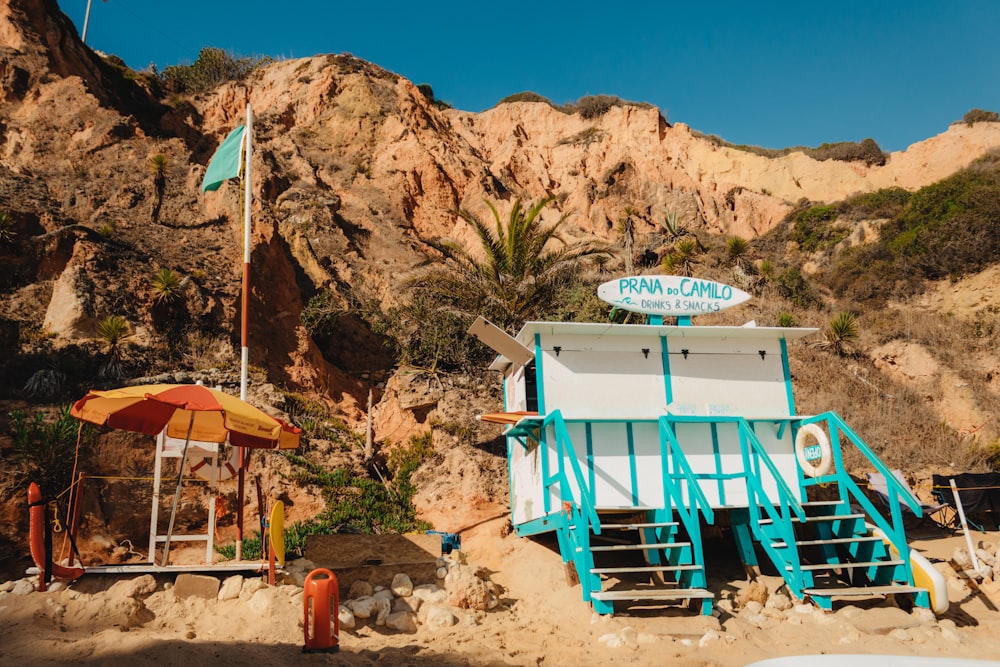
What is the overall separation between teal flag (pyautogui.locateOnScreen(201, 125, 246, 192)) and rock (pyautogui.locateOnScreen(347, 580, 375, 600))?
831cm

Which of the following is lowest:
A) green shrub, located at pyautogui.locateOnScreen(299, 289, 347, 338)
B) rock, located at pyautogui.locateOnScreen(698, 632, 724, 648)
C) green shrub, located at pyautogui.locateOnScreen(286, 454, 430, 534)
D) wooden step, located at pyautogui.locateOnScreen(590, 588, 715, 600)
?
rock, located at pyautogui.locateOnScreen(698, 632, 724, 648)

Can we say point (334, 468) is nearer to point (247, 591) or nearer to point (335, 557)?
point (335, 557)

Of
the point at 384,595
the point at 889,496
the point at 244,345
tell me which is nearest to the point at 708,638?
the point at 889,496

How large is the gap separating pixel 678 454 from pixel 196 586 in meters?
7.06

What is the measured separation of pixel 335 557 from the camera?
1131cm

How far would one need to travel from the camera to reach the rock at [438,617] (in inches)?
361

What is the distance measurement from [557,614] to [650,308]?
18.5ft

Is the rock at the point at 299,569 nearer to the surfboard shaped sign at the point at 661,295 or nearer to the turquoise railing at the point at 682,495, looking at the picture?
the turquoise railing at the point at 682,495

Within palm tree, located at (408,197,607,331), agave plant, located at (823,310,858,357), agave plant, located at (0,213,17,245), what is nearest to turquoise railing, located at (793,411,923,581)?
palm tree, located at (408,197,607,331)

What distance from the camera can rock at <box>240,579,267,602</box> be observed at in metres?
8.73

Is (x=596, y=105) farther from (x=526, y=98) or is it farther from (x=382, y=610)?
(x=382, y=610)

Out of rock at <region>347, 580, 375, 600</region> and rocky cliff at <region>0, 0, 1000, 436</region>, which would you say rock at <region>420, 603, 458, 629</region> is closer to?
rock at <region>347, 580, 375, 600</region>

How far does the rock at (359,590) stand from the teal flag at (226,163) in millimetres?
8306

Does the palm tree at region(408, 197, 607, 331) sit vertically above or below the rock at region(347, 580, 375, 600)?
above
